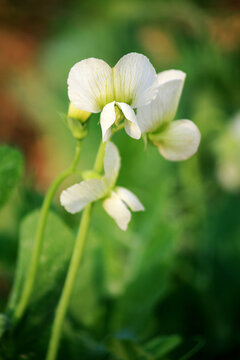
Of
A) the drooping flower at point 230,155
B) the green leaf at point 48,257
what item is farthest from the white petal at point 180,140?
the drooping flower at point 230,155

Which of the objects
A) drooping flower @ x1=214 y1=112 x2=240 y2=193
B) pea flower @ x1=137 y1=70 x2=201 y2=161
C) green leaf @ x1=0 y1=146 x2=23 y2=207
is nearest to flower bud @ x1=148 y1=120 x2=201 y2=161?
pea flower @ x1=137 y1=70 x2=201 y2=161

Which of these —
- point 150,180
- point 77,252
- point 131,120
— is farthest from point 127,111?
point 150,180

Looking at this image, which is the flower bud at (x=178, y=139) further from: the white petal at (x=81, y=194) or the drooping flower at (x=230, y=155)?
the drooping flower at (x=230, y=155)

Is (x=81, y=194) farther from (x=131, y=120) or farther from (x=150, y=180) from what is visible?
(x=150, y=180)

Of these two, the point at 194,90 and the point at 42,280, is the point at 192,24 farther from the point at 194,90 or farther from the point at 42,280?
the point at 42,280

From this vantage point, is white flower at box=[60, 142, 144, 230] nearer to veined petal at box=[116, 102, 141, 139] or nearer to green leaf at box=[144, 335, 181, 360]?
veined petal at box=[116, 102, 141, 139]

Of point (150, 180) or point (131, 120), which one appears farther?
point (150, 180)
